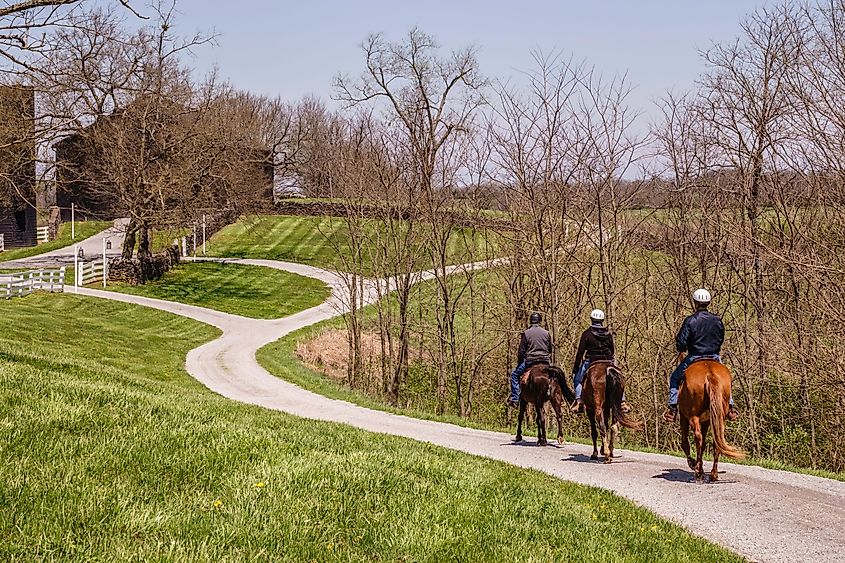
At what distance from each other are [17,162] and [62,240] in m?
32.2

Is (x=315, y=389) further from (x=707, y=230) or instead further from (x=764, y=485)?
(x=764, y=485)

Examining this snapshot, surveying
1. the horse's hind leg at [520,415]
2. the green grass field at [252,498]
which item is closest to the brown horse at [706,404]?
the green grass field at [252,498]

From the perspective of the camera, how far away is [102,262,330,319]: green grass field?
45688mm

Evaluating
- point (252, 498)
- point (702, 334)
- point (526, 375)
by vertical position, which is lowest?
point (526, 375)

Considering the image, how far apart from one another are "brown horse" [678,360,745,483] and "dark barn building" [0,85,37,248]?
35.5 ft

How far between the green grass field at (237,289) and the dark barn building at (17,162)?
8.27 meters

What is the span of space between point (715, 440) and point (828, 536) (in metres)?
2.85

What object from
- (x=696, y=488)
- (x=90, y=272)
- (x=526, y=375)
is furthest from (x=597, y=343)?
(x=90, y=272)

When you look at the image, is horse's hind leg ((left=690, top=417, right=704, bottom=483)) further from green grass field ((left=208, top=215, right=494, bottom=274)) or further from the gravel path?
green grass field ((left=208, top=215, right=494, bottom=274))

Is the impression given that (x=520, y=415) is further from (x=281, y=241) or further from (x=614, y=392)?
(x=281, y=241)

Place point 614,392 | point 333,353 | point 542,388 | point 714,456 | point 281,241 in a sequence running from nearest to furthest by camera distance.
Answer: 1. point 714,456
2. point 614,392
3. point 542,388
4. point 333,353
5. point 281,241

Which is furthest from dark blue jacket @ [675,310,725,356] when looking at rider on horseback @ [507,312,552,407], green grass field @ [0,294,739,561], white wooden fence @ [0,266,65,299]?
white wooden fence @ [0,266,65,299]

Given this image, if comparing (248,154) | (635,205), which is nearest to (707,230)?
(635,205)

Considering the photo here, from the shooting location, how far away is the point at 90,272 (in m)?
46.8
